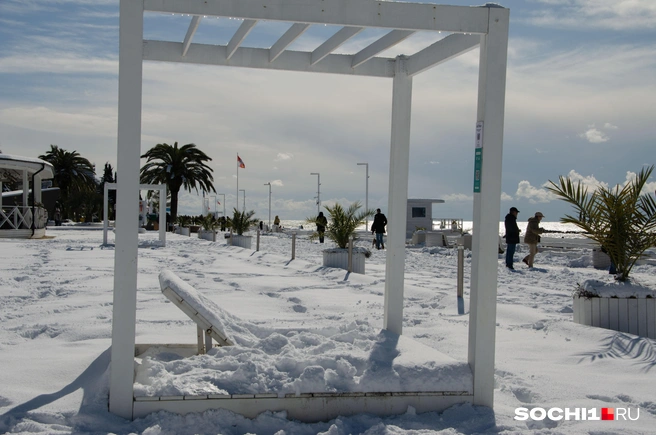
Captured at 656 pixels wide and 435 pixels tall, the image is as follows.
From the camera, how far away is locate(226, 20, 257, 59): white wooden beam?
451 centimetres

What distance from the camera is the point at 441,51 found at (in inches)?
195

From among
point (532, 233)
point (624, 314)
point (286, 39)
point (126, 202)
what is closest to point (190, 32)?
point (286, 39)

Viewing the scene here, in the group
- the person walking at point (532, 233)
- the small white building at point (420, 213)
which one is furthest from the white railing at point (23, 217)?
the small white building at point (420, 213)

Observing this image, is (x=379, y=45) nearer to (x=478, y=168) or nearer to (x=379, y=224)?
(x=478, y=168)

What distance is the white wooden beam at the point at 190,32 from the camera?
4465 mm

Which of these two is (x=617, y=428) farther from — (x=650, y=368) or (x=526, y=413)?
(x=650, y=368)

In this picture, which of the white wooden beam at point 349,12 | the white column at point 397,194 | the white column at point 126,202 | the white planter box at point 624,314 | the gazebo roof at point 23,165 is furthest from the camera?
the gazebo roof at point 23,165

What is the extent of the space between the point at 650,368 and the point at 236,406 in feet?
12.5

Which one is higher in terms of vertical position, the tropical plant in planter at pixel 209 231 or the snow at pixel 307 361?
the tropical plant in planter at pixel 209 231

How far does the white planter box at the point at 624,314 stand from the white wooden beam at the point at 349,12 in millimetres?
4306

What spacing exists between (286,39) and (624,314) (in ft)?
16.5

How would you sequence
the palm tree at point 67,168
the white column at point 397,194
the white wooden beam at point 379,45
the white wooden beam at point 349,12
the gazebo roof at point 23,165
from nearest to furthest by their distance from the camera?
the white wooden beam at point 349,12 → the white wooden beam at point 379,45 → the white column at point 397,194 → the gazebo roof at point 23,165 → the palm tree at point 67,168

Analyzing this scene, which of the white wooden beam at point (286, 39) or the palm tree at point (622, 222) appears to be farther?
the palm tree at point (622, 222)

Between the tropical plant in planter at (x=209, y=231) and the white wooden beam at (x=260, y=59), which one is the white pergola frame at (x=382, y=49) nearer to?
the white wooden beam at (x=260, y=59)
